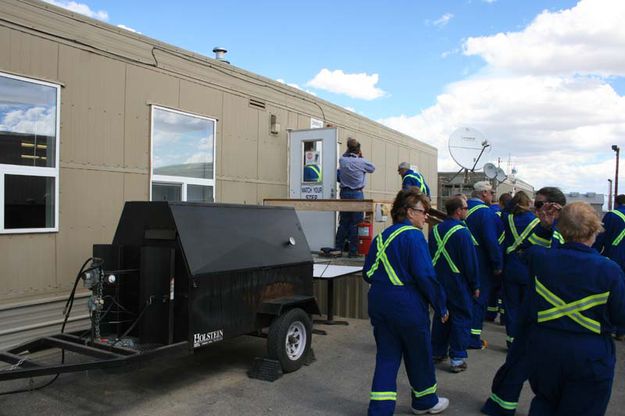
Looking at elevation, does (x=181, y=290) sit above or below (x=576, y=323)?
below

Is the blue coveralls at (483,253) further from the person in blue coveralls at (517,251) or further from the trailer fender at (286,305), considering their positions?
the trailer fender at (286,305)

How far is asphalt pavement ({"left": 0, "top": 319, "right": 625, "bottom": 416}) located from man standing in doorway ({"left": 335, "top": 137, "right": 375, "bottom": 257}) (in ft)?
10.7

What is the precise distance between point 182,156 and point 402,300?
463cm

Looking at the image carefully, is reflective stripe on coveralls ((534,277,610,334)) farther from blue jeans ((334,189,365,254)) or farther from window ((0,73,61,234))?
blue jeans ((334,189,365,254))

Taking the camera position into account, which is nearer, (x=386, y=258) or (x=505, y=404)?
(x=386, y=258)

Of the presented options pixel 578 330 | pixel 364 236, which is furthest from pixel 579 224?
pixel 364 236

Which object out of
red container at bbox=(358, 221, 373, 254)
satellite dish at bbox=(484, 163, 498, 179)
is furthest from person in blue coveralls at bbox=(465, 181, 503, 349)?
satellite dish at bbox=(484, 163, 498, 179)

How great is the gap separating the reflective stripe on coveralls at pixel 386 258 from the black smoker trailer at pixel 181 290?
4.70ft

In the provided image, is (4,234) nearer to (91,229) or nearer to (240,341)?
(91,229)


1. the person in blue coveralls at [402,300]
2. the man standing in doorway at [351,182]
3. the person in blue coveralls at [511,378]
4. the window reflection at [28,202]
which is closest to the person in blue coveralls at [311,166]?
the man standing in doorway at [351,182]

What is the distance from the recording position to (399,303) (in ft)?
12.9

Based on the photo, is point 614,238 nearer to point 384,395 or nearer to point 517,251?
point 517,251

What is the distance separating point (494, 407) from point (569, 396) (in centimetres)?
148

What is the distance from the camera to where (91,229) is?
20.6 feet
